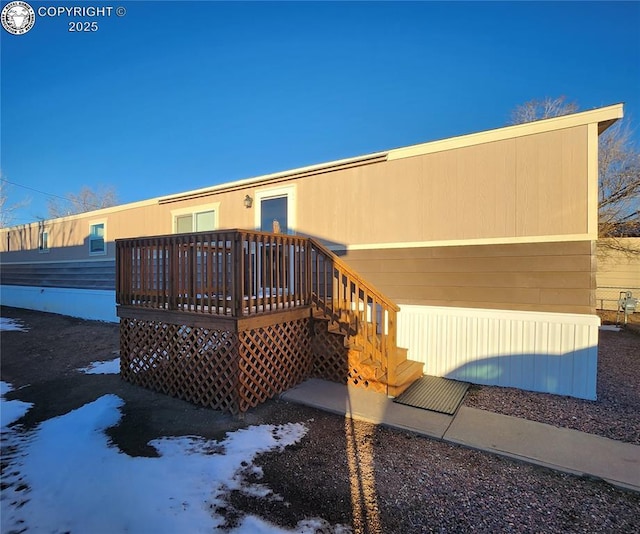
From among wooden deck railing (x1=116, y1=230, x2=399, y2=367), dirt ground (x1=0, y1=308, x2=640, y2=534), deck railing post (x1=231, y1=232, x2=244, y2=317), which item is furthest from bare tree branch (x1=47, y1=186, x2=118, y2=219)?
deck railing post (x1=231, y1=232, x2=244, y2=317)

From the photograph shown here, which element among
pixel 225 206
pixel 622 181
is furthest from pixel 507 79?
pixel 225 206

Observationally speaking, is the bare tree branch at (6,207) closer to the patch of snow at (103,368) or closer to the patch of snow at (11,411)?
the patch of snow at (103,368)

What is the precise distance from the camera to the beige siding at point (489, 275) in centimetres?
416

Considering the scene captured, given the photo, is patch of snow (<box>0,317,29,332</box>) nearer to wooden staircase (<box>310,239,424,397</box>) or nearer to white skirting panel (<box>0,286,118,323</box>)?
white skirting panel (<box>0,286,118,323</box>)

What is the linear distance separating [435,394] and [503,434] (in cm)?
107

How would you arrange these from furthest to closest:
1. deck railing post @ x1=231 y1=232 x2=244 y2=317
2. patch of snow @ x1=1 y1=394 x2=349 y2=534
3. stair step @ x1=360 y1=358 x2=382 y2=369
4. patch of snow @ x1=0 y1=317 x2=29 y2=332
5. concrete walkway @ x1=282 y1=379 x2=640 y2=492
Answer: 1. patch of snow @ x1=0 y1=317 x2=29 y2=332
2. stair step @ x1=360 y1=358 x2=382 y2=369
3. deck railing post @ x1=231 y1=232 x2=244 y2=317
4. concrete walkway @ x1=282 y1=379 x2=640 y2=492
5. patch of snow @ x1=1 y1=394 x2=349 y2=534

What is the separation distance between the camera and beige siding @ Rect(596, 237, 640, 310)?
11492 millimetres

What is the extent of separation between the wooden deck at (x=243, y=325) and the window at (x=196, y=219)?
289cm

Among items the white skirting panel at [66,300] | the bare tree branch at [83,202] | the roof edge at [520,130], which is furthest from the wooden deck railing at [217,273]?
the bare tree branch at [83,202]

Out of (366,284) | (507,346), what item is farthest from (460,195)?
(507,346)

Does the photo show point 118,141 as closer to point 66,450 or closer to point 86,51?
point 86,51

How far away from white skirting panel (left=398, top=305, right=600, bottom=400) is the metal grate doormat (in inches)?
11.6

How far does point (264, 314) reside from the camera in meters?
3.89

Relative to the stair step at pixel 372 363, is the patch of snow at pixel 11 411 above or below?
below
